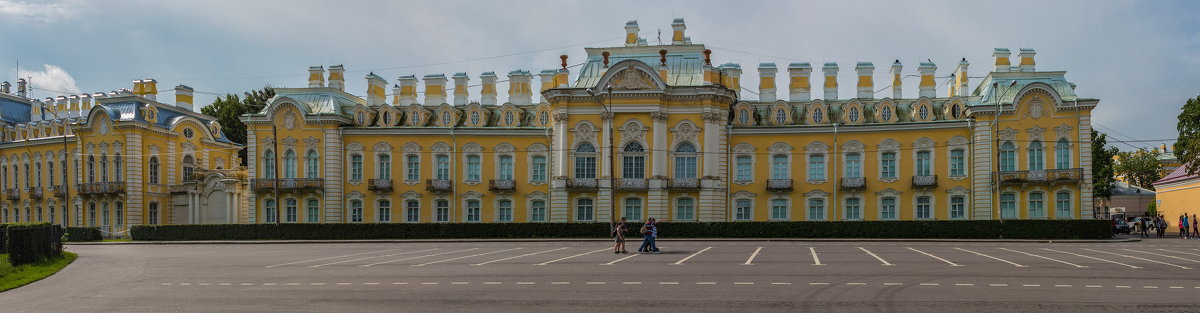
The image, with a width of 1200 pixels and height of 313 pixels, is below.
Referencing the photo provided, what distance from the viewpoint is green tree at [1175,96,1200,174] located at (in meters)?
53.4

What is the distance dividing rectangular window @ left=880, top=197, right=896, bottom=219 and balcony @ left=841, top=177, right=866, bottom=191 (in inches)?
63.0

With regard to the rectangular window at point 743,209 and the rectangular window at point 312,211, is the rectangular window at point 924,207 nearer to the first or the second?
the rectangular window at point 743,209

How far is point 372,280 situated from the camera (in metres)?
22.7

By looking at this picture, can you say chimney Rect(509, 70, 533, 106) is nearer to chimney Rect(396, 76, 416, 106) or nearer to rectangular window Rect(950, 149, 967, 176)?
chimney Rect(396, 76, 416, 106)

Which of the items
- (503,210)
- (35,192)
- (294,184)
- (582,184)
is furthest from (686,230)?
(35,192)

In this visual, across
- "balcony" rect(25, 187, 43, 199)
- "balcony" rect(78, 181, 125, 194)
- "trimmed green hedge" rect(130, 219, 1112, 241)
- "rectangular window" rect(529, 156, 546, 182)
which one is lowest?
"trimmed green hedge" rect(130, 219, 1112, 241)

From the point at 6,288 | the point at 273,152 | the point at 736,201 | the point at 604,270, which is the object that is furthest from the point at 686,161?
the point at 6,288

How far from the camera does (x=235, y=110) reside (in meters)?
87.9

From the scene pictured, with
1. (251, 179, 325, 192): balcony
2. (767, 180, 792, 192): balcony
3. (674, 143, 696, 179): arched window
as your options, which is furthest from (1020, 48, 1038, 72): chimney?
(251, 179, 325, 192): balcony

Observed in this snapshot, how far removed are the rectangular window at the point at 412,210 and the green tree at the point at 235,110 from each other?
3062 centimetres

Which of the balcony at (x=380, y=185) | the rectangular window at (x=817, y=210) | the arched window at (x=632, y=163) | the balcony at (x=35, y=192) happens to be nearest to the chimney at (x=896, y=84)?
the rectangular window at (x=817, y=210)

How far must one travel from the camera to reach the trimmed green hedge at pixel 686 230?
5041 cm

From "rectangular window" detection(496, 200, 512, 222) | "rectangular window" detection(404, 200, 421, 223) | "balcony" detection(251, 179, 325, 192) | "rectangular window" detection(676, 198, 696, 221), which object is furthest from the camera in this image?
"rectangular window" detection(404, 200, 421, 223)

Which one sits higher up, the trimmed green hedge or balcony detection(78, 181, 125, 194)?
balcony detection(78, 181, 125, 194)
